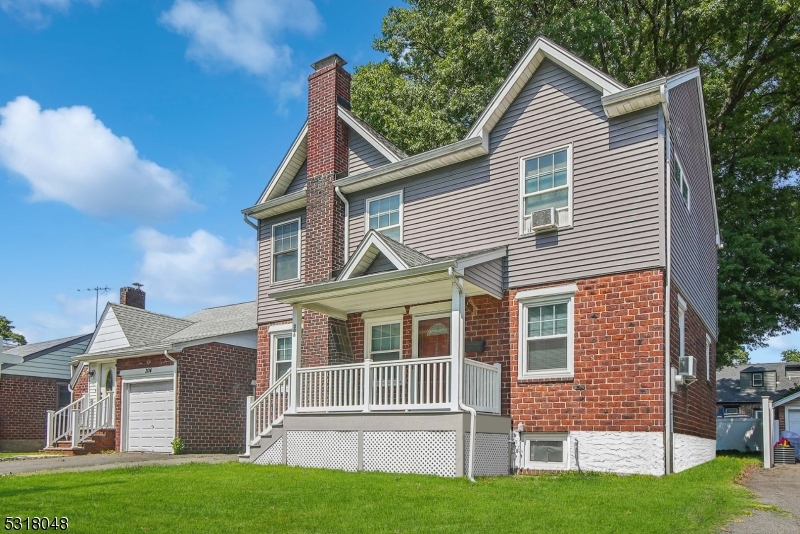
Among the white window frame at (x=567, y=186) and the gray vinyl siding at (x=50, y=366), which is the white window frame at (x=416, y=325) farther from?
the gray vinyl siding at (x=50, y=366)

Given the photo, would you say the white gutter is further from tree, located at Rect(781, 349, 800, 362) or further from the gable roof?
tree, located at Rect(781, 349, 800, 362)

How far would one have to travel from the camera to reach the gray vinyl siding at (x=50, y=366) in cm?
2768

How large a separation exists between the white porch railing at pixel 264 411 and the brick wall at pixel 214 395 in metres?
4.47

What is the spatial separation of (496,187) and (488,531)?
8448 millimetres

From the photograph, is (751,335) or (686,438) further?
(751,335)

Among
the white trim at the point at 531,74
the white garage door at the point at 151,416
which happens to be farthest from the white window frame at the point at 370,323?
the white garage door at the point at 151,416

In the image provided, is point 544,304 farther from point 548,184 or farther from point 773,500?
point 773,500

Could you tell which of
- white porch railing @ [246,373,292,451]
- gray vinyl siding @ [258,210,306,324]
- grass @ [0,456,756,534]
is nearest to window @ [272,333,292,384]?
gray vinyl siding @ [258,210,306,324]

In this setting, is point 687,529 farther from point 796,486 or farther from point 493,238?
point 493,238

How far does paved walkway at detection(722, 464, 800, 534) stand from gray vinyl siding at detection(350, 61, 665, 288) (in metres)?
4.00

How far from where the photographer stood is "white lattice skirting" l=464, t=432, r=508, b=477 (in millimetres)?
12356

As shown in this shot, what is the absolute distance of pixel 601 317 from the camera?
1289 centimetres

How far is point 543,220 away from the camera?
1373 cm

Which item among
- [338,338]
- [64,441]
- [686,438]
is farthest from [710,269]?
[64,441]
